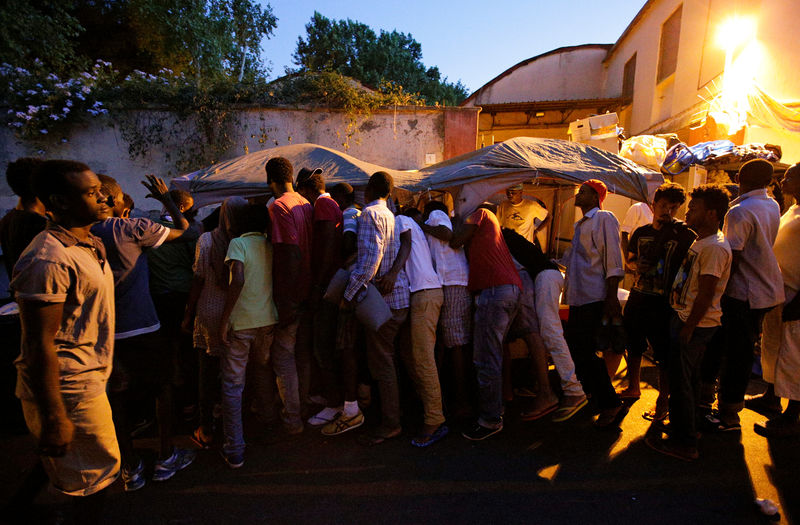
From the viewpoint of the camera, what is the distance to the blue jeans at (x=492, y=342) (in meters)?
3.21

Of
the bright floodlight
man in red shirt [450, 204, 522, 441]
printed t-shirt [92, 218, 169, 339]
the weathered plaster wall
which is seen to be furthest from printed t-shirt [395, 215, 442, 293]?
the bright floodlight

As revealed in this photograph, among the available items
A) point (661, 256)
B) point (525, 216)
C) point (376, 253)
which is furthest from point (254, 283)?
point (525, 216)

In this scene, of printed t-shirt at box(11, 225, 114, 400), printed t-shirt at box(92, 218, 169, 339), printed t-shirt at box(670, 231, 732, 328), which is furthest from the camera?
printed t-shirt at box(670, 231, 732, 328)

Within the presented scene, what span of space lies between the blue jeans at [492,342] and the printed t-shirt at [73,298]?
2479 mm

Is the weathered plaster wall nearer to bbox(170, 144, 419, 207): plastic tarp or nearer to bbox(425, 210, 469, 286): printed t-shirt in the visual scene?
bbox(170, 144, 419, 207): plastic tarp

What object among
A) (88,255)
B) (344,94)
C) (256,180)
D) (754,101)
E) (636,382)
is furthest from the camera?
(344,94)

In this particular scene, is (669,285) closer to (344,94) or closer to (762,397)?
(762,397)

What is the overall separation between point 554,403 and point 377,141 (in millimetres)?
7016

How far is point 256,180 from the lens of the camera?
5176mm

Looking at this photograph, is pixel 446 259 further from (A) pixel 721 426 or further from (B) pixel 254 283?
(A) pixel 721 426

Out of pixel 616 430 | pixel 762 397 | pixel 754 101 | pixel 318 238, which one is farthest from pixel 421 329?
pixel 754 101

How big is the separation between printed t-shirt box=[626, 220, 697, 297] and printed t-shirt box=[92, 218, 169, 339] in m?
3.67

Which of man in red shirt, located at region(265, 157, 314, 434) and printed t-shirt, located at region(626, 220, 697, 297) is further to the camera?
printed t-shirt, located at region(626, 220, 697, 297)

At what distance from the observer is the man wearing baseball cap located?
3.34 m
